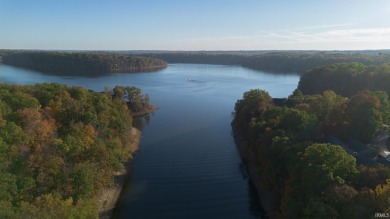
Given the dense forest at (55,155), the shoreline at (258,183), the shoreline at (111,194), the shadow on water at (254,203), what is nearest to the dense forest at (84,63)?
the dense forest at (55,155)

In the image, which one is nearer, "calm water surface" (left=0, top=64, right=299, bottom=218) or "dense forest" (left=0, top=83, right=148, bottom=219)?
"dense forest" (left=0, top=83, right=148, bottom=219)

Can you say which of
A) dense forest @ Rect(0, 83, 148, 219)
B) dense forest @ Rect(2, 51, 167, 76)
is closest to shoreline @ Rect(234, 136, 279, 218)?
dense forest @ Rect(0, 83, 148, 219)

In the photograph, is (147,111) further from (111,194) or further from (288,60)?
(288,60)

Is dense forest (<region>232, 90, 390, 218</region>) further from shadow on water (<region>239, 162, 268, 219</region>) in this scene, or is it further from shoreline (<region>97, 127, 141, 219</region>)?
shoreline (<region>97, 127, 141, 219</region>)

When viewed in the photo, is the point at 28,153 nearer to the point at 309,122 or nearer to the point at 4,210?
the point at 4,210

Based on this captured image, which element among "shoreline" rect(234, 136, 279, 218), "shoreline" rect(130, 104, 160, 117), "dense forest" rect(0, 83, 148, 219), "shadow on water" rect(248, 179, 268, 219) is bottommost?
→ "shadow on water" rect(248, 179, 268, 219)

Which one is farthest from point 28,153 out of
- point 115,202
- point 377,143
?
point 377,143
